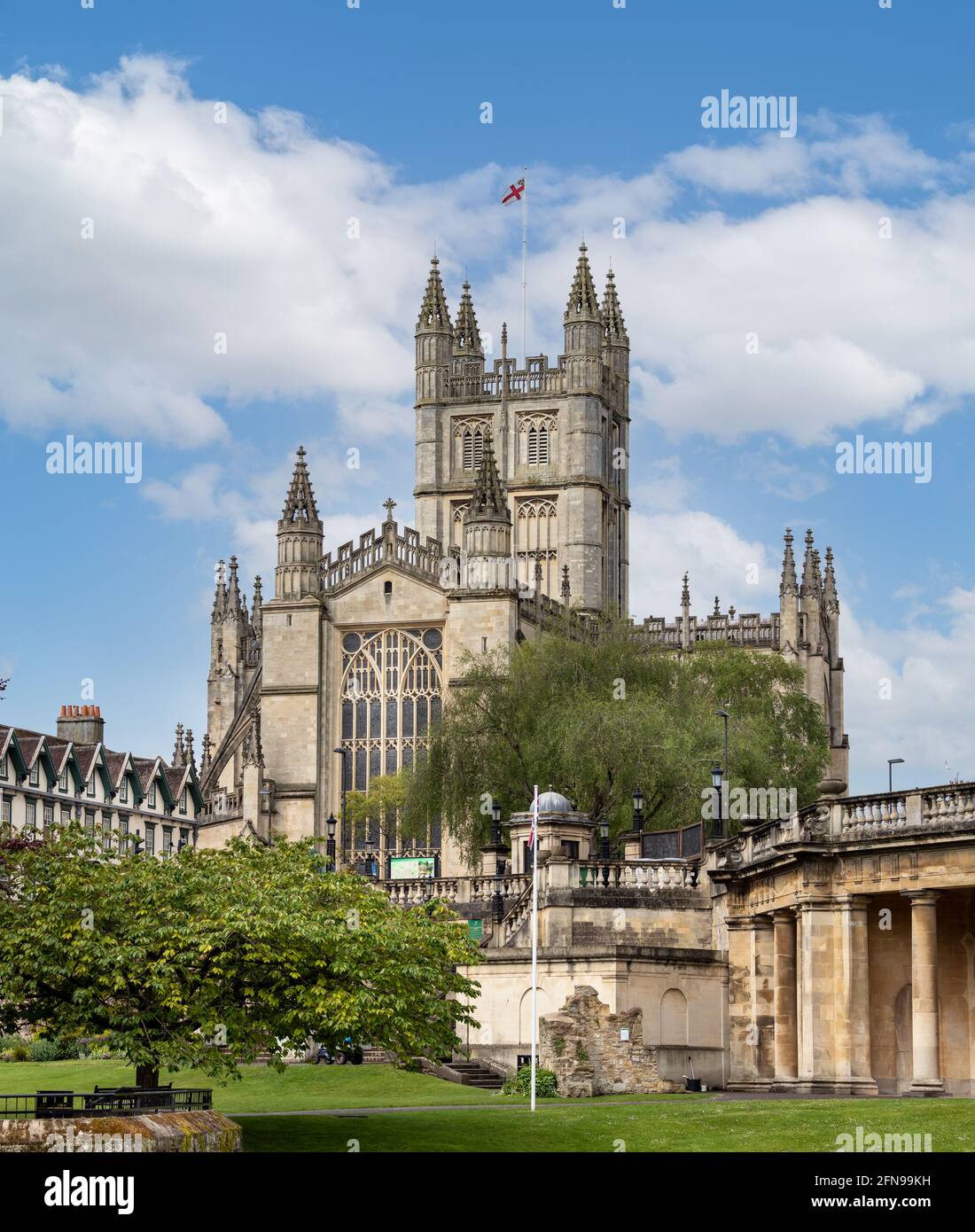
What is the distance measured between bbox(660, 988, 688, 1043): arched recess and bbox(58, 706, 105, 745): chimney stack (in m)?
63.7

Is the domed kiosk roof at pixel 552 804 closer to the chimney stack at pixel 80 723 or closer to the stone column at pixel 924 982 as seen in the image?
the stone column at pixel 924 982

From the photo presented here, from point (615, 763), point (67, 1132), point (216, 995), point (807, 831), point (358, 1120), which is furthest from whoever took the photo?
point (615, 763)

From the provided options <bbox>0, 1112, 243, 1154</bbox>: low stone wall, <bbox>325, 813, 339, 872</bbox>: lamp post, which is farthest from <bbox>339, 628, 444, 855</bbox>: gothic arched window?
<bbox>0, 1112, 243, 1154</bbox>: low stone wall

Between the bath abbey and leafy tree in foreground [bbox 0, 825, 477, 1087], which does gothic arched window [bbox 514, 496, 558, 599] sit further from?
leafy tree in foreground [bbox 0, 825, 477, 1087]

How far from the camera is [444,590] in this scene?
10100 centimetres

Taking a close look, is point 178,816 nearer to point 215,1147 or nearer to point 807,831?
point 807,831

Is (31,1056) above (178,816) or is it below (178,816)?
below

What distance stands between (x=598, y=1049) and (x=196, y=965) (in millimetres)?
16265

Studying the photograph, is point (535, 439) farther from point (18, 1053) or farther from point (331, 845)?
point (18, 1053)
